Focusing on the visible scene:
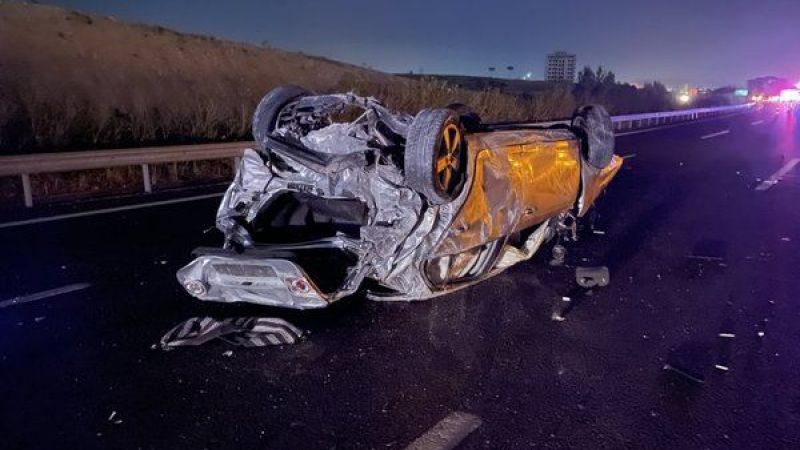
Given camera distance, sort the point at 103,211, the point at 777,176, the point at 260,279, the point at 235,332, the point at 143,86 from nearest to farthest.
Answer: the point at 260,279 → the point at 235,332 → the point at 103,211 → the point at 777,176 → the point at 143,86

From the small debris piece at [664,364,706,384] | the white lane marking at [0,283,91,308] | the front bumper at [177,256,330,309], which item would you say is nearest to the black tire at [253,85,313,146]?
the front bumper at [177,256,330,309]

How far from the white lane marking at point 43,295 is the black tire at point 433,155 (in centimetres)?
309

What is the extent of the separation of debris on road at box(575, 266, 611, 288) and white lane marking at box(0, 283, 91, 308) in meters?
4.31

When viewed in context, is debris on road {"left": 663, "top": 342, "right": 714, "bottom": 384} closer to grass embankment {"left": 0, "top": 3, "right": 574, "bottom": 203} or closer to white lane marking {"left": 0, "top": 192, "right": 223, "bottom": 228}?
white lane marking {"left": 0, "top": 192, "right": 223, "bottom": 228}

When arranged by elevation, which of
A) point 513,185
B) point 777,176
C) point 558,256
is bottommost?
point 558,256

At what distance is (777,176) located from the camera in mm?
12180

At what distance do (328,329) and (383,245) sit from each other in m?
0.74

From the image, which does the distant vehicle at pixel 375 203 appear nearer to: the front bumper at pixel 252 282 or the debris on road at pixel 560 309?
the front bumper at pixel 252 282

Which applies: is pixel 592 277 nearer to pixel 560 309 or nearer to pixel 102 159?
pixel 560 309

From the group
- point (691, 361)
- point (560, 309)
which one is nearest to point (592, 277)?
point (560, 309)

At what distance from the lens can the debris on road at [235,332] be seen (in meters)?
3.89

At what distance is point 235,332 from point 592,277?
123 inches

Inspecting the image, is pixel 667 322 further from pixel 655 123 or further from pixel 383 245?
pixel 655 123

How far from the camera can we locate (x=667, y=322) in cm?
451
